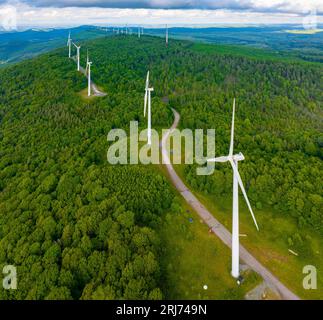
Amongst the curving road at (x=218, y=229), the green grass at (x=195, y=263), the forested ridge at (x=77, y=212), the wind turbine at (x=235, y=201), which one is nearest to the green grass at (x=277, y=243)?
the curving road at (x=218, y=229)

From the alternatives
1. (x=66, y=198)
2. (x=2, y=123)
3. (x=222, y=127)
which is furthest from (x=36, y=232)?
(x=2, y=123)

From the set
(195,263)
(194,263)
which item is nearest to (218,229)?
(195,263)

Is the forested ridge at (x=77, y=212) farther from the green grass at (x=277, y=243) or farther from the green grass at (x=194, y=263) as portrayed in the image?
the green grass at (x=277, y=243)

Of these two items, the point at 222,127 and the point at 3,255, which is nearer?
the point at 3,255

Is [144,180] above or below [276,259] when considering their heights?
above

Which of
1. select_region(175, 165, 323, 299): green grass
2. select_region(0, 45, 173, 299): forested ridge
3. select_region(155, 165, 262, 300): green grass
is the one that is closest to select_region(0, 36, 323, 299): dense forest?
select_region(0, 45, 173, 299): forested ridge

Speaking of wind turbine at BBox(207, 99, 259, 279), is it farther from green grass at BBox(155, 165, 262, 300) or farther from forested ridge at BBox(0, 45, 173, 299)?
forested ridge at BBox(0, 45, 173, 299)

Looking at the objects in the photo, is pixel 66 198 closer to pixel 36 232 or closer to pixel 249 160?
pixel 36 232
